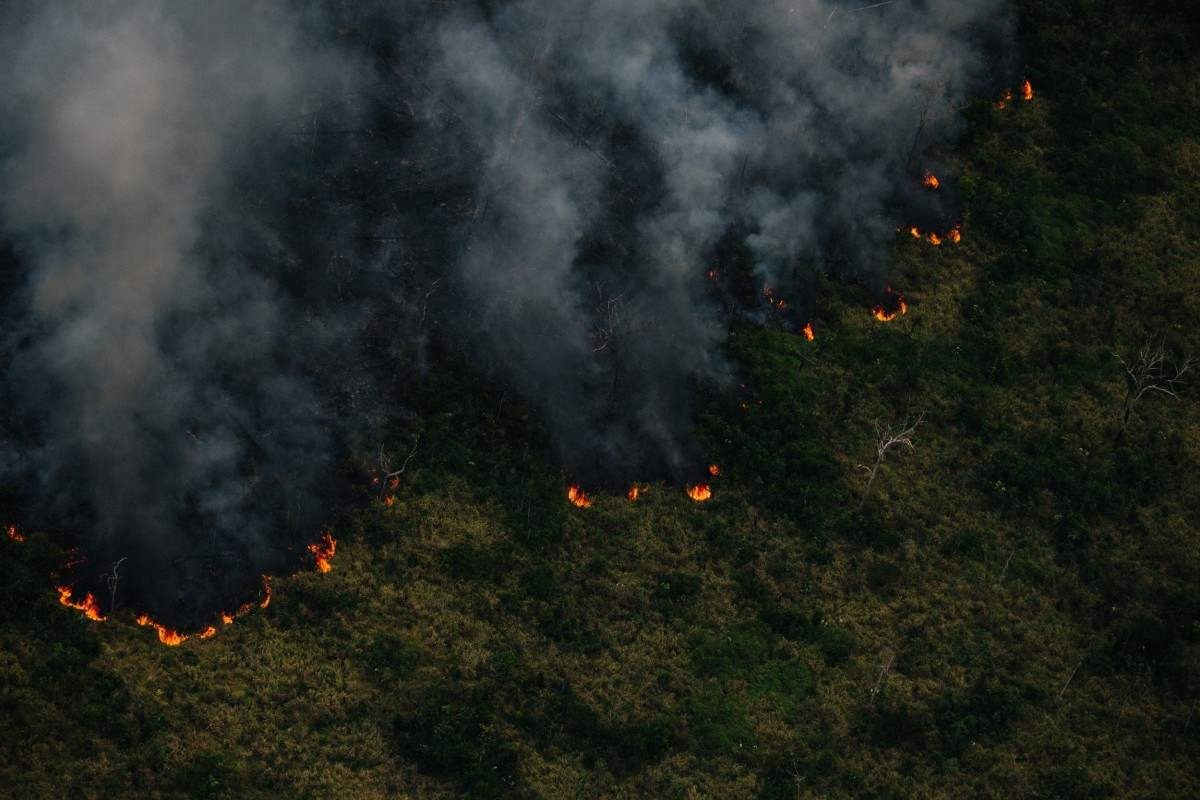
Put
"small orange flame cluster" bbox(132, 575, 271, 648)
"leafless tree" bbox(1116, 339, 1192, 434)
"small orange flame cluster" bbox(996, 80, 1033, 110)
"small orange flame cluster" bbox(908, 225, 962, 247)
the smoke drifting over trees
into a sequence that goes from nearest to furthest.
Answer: "small orange flame cluster" bbox(132, 575, 271, 648)
the smoke drifting over trees
"leafless tree" bbox(1116, 339, 1192, 434)
"small orange flame cluster" bbox(908, 225, 962, 247)
"small orange flame cluster" bbox(996, 80, 1033, 110)

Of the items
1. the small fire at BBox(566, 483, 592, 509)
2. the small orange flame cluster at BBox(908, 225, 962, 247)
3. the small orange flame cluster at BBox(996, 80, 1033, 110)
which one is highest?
the small orange flame cluster at BBox(996, 80, 1033, 110)

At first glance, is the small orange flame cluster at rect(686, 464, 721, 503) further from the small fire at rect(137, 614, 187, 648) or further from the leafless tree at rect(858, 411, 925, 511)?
the small fire at rect(137, 614, 187, 648)

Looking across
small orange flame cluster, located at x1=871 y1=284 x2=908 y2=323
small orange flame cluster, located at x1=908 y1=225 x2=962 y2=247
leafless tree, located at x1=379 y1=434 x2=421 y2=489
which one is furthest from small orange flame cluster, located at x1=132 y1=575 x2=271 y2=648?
small orange flame cluster, located at x1=908 y1=225 x2=962 y2=247

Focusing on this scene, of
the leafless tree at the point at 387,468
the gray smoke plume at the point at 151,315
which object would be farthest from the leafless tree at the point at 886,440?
the gray smoke plume at the point at 151,315

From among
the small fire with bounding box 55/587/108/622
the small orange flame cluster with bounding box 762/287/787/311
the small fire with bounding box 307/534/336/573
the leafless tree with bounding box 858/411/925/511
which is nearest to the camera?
the small fire with bounding box 55/587/108/622

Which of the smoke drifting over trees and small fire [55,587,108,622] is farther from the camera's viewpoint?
the smoke drifting over trees

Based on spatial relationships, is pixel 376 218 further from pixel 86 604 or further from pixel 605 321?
pixel 86 604

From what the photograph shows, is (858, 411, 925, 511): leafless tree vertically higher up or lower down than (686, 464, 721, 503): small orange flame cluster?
higher up
